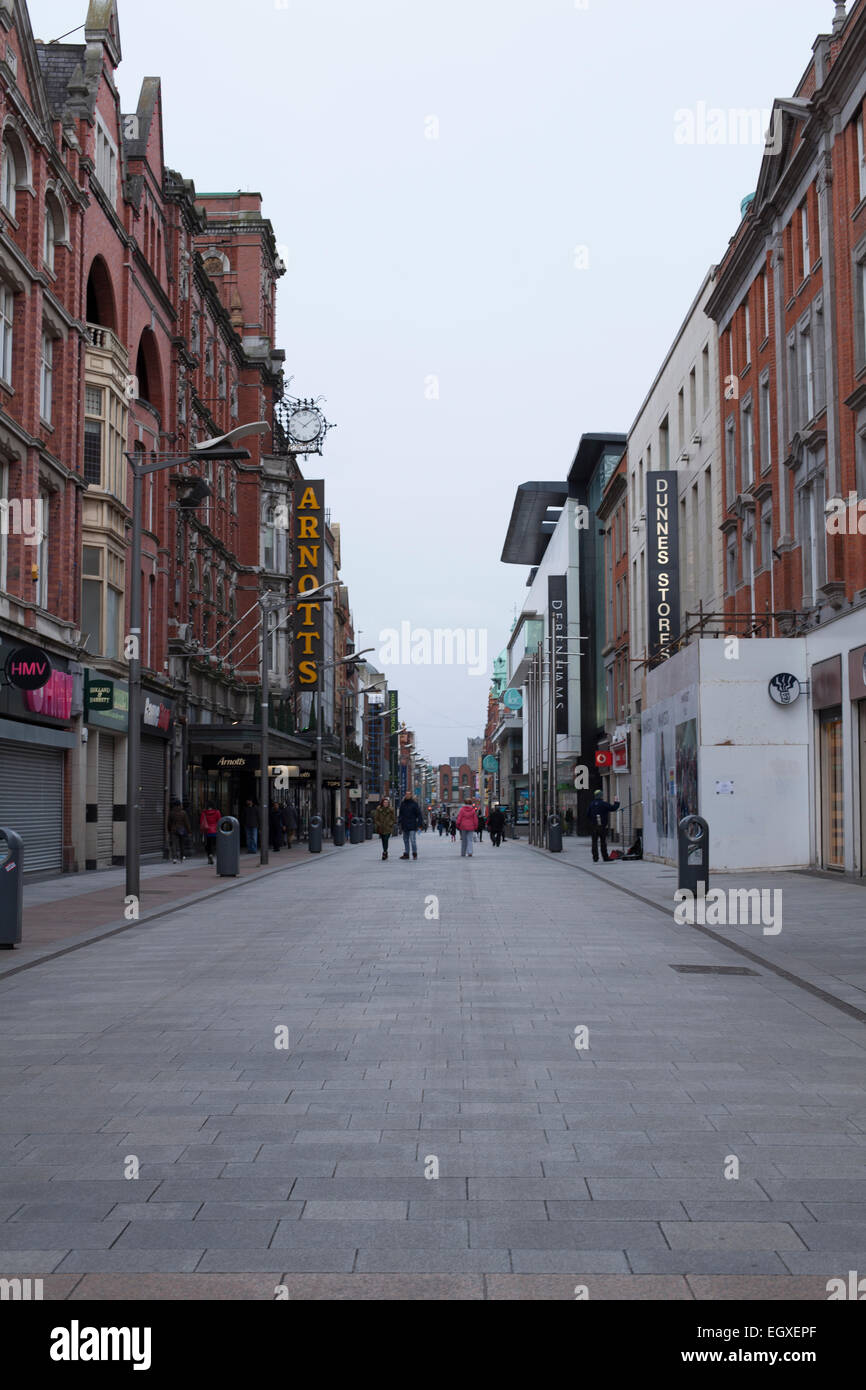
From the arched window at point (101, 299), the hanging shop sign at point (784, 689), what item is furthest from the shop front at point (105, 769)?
the hanging shop sign at point (784, 689)

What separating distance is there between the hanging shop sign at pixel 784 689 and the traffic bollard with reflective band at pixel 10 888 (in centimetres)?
1698

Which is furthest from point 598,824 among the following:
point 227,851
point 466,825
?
point 227,851

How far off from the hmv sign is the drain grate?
15.7 m

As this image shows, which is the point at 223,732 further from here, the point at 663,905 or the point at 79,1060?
the point at 79,1060

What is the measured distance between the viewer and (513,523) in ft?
314

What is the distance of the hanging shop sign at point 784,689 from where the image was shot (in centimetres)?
2761

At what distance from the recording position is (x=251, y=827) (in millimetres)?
44812

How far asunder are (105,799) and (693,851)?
19.1 meters

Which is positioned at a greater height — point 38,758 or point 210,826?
point 38,758

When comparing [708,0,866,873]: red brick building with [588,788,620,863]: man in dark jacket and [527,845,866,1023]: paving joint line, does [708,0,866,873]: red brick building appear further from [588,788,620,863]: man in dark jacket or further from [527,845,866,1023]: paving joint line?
[527,845,866,1023]: paving joint line

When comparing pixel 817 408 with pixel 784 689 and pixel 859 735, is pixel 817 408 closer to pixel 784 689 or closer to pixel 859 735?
pixel 784 689

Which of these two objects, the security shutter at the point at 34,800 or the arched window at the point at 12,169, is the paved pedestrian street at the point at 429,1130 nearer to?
the security shutter at the point at 34,800

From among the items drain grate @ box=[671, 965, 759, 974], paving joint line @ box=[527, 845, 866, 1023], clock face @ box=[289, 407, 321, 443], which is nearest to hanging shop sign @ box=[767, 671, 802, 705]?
paving joint line @ box=[527, 845, 866, 1023]
